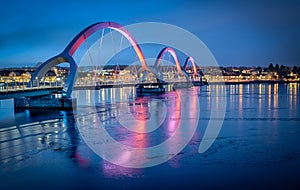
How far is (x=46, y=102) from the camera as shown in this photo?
25734mm

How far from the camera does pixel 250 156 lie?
392 inches

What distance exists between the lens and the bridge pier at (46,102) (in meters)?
25.2

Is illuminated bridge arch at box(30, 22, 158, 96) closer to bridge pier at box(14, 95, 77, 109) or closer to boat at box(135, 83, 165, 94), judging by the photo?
bridge pier at box(14, 95, 77, 109)

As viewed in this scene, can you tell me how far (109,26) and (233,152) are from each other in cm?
3659

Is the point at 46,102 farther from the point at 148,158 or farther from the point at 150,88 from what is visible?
the point at 150,88

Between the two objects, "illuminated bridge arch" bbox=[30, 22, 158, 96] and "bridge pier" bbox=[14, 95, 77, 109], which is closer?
"bridge pier" bbox=[14, 95, 77, 109]

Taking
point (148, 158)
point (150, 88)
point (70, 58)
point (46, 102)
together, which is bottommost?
point (148, 158)

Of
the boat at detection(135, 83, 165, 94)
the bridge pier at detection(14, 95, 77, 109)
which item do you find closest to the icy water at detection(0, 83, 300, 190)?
the bridge pier at detection(14, 95, 77, 109)

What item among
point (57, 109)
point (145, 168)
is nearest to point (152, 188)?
point (145, 168)

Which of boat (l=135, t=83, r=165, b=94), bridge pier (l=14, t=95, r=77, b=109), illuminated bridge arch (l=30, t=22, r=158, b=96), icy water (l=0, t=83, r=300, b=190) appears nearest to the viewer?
icy water (l=0, t=83, r=300, b=190)

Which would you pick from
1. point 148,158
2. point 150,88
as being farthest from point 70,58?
point 150,88

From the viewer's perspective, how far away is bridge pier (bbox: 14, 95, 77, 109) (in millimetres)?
25233

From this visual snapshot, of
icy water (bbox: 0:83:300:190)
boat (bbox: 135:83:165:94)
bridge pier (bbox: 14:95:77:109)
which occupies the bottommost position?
icy water (bbox: 0:83:300:190)

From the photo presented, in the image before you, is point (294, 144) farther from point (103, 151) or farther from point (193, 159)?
point (103, 151)
